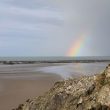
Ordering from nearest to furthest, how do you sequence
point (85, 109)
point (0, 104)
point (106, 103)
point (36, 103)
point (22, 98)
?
point (106, 103) → point (85, 109) → point (36, 103) → point (0, 104) → point (22, 98)

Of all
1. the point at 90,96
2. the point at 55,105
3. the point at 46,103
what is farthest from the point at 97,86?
the point at 46,103

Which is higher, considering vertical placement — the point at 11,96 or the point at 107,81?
the point at 107,81

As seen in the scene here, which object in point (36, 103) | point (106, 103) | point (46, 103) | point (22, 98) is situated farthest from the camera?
point (22, 98)

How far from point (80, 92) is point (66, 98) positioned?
0.46 m

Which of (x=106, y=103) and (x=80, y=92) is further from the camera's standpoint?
(x=80, y=92)

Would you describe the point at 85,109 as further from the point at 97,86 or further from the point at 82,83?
the point at 82,83

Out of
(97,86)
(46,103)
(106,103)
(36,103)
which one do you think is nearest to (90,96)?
(97,86)

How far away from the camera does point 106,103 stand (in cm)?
705

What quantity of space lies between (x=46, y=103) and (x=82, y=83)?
4.47 ft

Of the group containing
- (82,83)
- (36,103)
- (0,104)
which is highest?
(82,83)

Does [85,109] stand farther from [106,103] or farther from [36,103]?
[36,103]

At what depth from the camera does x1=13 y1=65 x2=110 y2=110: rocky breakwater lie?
7446mm

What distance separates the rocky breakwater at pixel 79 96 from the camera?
24.4 ft

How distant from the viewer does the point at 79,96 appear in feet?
29.3
